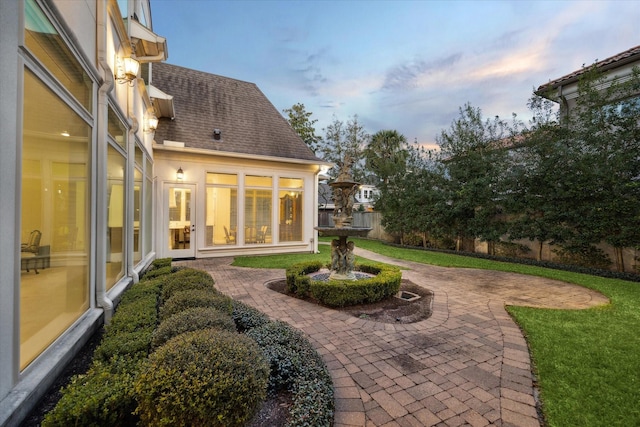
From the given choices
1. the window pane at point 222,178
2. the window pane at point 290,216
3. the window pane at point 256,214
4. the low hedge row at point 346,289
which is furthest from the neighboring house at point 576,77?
the window pane at point 222,178

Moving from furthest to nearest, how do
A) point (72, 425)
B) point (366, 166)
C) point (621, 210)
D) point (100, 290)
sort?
point (366, 166) < point (621, 210) < point (100, 290) < point (72, 425)

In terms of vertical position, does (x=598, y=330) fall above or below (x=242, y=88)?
below

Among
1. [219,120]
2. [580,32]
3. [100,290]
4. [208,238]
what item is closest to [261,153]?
[219,120]

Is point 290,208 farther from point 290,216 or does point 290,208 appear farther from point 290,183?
point 290,183

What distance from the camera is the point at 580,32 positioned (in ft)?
32.7

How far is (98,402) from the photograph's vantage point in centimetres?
163

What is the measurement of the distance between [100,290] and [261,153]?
8.11 meters

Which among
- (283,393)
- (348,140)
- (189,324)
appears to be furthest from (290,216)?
(348,140)

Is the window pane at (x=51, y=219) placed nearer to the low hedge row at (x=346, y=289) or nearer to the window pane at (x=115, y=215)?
the window pane at (x=115, y=215)

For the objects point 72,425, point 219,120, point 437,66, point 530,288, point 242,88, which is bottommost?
point 530,288

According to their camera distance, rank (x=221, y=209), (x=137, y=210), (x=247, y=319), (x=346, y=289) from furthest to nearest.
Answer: (x=221, y=209), (x=137, y=210), (x=346, y=289), (x=247, y=319)

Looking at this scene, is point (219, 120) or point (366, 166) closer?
point (219, 120)

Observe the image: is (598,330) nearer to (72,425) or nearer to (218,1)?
(72,425)

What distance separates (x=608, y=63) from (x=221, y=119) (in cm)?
1332
